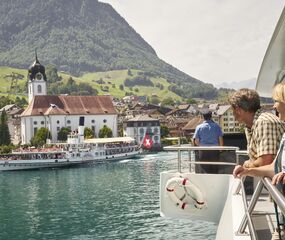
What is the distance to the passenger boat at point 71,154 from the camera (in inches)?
2702

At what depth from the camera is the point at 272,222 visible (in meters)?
4.79

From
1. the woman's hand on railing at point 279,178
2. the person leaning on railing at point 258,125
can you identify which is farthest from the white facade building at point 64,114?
the woman's hand on railing at point 279,178

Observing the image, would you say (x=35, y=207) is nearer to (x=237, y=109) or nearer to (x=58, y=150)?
(x=237, y=109)

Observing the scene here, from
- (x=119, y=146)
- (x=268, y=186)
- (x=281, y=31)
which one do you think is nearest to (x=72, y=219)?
(x=281, y=31)

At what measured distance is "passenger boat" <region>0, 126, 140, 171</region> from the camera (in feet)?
225

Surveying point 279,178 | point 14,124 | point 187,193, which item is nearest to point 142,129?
point 14,124

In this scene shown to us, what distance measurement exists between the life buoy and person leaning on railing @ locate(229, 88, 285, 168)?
3.80 metres

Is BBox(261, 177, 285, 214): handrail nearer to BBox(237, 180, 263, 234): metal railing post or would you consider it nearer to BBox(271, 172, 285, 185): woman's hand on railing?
BBox(271, 172, 285, 185): woman's hand on railing

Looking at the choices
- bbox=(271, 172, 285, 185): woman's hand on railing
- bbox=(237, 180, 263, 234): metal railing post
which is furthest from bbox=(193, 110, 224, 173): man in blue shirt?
bbox=(271, 172, 285, 185): woman's hand on railing

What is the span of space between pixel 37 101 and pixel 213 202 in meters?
105

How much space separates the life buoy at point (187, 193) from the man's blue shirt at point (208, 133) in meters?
0.80

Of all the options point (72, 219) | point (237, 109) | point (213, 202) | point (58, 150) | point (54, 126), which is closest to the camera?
point (237, 109)

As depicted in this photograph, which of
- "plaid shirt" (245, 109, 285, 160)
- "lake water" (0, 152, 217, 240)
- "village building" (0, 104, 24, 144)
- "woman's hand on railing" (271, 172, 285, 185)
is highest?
"village building" (0, 104, 24, 144)

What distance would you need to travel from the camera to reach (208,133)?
8.18 m
